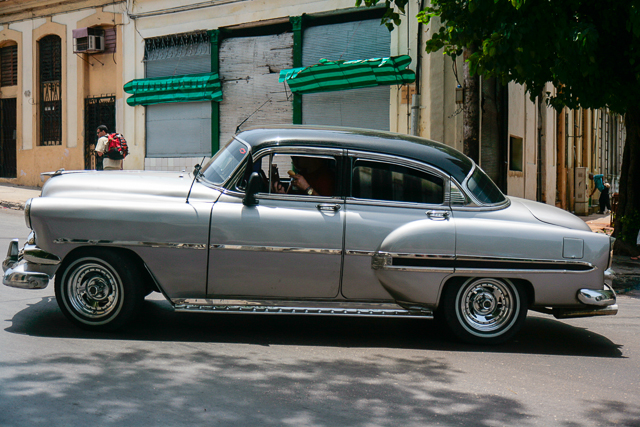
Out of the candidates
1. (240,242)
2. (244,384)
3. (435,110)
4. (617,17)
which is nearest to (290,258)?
(240,242)

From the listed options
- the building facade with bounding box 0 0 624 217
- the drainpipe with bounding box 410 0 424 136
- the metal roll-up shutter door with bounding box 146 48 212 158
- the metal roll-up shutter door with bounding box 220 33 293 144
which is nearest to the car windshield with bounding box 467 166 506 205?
the building facade with bounding box 0 0 624 217

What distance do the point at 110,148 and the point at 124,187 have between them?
30.6 ft

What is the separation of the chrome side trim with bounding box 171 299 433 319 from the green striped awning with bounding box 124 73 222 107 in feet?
42.3

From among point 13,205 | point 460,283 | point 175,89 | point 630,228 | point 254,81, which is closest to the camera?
point 460,283

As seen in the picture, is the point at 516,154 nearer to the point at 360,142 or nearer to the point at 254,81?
the point at 254,81

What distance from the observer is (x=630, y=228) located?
11070mm

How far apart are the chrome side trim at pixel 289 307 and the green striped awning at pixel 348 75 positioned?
402 inches

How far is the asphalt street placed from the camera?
12.1ft

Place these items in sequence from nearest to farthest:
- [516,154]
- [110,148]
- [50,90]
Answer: [110,148] < [516,154] < [50,90]

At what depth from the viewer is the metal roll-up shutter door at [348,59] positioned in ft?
50.3

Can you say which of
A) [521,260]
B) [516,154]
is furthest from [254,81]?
[521,260]

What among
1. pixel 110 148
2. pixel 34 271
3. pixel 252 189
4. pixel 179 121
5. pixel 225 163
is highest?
pixel 179 121

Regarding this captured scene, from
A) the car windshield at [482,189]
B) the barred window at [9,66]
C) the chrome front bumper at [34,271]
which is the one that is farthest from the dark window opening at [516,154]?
the barred window at [9,66]

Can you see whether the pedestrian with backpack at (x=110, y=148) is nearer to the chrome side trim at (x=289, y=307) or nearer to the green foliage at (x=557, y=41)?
the green foliage at (x=557, y=41)
